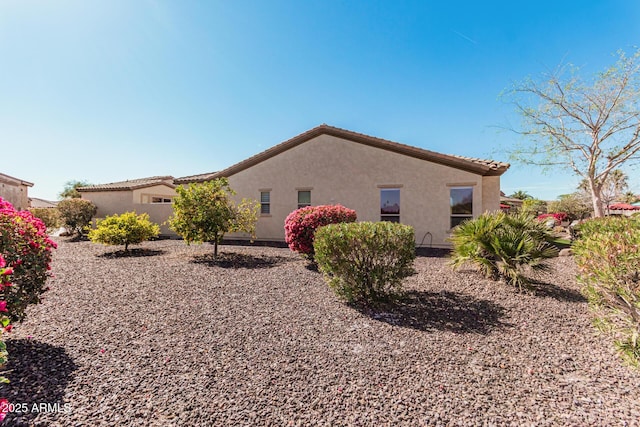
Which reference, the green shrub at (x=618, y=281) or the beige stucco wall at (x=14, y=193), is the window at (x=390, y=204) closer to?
the green shrub at (x=618, y=281)

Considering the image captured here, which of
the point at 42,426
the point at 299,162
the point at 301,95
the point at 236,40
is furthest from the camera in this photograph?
the point at 299,162

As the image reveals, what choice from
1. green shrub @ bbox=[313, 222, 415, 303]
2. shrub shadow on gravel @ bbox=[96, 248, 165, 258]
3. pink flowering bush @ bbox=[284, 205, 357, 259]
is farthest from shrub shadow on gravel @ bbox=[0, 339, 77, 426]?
shrub shadow on gravel @ bbox=[96, 248, 165, 258]

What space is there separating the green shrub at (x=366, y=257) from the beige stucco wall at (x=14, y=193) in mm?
30175

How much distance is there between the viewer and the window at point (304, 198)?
14677mm

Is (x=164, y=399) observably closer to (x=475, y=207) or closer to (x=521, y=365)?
(x=521, y=365)

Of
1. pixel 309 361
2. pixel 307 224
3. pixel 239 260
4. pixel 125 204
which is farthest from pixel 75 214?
pixel 309 361

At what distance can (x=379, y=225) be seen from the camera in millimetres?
5238

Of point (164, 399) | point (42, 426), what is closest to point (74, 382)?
point (42, 426)

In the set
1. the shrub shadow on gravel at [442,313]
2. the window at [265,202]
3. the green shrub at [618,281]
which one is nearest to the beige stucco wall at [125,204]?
the window at [265,202]

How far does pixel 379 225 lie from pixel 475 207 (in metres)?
9.03

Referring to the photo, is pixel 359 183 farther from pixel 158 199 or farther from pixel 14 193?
pixel 14 193

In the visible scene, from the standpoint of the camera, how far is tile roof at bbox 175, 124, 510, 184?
38.5 feet

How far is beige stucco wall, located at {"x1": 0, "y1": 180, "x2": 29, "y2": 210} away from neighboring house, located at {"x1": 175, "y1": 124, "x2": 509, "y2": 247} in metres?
20.3

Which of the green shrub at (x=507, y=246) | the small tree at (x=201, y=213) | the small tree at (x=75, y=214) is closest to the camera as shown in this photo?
the green shrub at (x=507, y=246)
